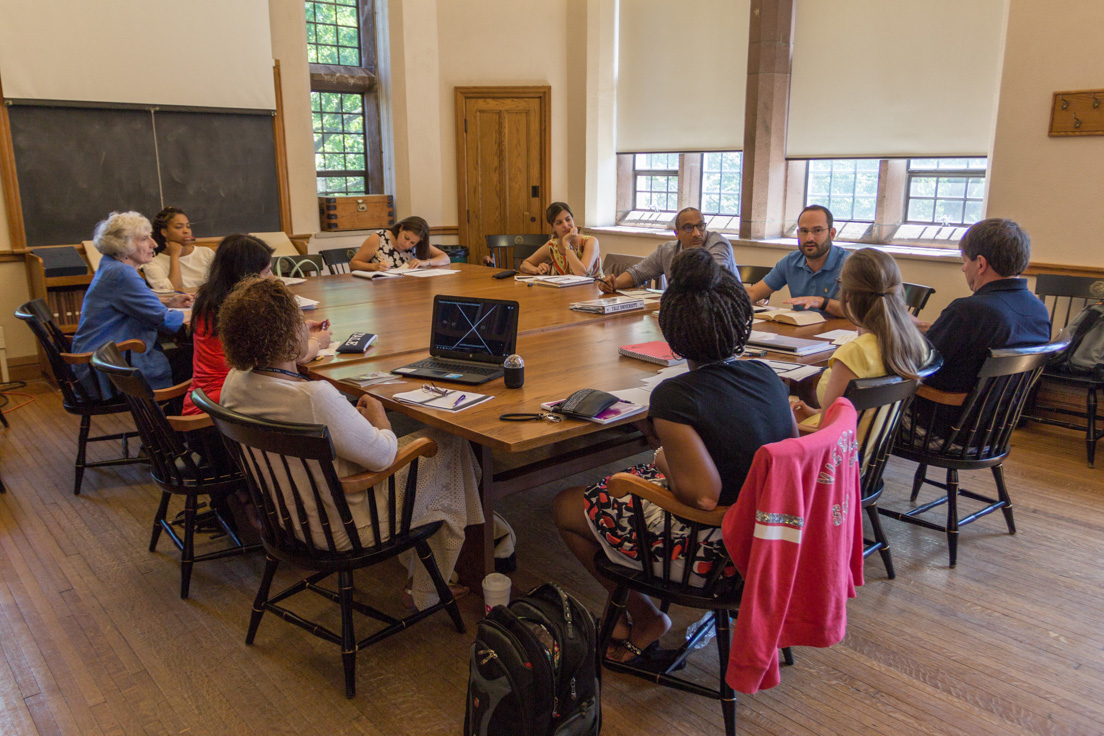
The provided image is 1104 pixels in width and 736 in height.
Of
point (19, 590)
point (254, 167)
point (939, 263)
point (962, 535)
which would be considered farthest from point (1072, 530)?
point (254, 167)

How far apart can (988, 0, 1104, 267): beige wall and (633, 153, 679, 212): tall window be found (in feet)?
10.7

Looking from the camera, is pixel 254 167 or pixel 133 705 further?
pixel 254 167

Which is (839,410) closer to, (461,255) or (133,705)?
(133,705)

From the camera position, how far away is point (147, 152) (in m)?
5.86

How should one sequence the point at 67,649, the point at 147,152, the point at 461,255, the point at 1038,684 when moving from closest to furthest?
the point at 1038,684
the point at 67,649
the point at 147,152
the point at 461,255

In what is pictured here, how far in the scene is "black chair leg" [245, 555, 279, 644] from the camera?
7.59 feet

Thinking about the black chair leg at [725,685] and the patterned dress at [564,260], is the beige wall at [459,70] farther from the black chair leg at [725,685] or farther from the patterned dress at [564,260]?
the black chair leg at [725,685]

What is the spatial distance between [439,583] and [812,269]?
8.61 feet

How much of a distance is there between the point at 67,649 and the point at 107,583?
1.34 ft

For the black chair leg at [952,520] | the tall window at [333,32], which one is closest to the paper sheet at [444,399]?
the black chair leg at [952,520]

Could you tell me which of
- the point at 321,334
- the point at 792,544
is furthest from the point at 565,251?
the point at 792,544

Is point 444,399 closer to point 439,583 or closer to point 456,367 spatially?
point 456,367

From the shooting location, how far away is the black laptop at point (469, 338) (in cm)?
274

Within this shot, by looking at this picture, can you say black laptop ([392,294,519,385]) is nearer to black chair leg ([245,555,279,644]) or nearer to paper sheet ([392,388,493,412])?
paper sheet ([392,388,493,412])
